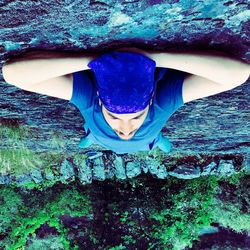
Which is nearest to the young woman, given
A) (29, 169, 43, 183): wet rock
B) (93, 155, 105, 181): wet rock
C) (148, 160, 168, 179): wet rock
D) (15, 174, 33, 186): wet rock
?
(93, 155, 105, 181): wet rock

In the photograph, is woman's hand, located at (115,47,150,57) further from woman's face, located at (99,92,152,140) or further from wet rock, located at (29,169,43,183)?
wet rock, located at (29,169,43,183)

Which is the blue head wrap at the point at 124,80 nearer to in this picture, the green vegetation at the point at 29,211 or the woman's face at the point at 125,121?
the woman's face at the point at 125,121

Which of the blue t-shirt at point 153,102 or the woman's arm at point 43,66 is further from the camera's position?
the blue t-shirt at point 153,102

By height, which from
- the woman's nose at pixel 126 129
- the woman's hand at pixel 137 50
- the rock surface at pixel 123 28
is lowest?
the woman's nose at pixel 126 129

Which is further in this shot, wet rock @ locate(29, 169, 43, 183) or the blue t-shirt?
wet rock @ locate(29, 169, 43, 183)

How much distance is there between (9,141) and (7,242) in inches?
82.8

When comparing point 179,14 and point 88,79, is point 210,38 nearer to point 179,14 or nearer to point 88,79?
point 179,14

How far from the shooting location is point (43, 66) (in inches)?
83.1

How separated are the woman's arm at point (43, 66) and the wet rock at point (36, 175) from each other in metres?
3.13

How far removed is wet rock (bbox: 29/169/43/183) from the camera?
5.21 m

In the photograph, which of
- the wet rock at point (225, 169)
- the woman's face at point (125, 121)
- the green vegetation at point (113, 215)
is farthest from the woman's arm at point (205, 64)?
the green vegetation at point (113, 215)

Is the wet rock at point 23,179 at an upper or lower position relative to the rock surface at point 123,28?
lower

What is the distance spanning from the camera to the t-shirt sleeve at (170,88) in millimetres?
2307

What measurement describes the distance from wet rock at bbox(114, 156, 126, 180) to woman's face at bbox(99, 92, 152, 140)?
2.92 metres
